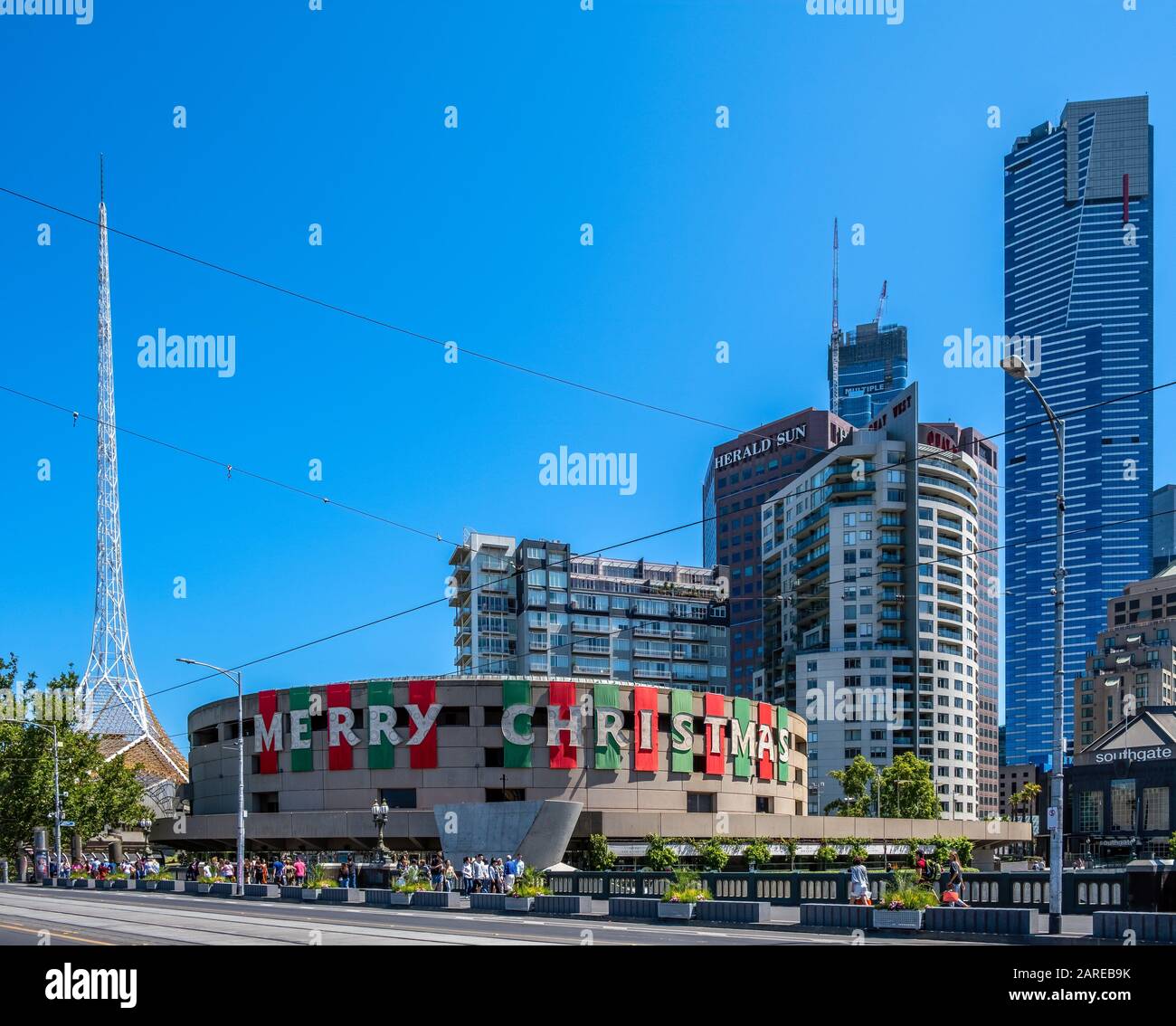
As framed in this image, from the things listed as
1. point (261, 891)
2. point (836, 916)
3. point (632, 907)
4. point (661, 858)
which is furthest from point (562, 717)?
point (836, 916)

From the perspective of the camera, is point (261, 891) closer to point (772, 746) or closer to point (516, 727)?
point (516, 727)

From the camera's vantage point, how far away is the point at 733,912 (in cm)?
3419

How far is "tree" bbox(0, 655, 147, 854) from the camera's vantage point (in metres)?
94.8

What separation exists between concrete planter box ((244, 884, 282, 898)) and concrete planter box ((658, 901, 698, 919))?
20.8 m

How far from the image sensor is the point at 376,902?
4606cm

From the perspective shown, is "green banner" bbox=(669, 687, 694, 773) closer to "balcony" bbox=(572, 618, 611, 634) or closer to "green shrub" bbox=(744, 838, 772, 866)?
"green shrub" bbox=(744, 838, 772, 866)

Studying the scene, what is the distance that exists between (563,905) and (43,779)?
224 feet

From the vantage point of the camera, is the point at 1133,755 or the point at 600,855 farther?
the point at 1133,755

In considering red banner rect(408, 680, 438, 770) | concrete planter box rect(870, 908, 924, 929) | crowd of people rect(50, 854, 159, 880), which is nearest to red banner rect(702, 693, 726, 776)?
red banner rect(408, 680, 438, 770)

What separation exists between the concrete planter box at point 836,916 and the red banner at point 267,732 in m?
63.0

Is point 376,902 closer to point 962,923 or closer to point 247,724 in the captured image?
point 962,923

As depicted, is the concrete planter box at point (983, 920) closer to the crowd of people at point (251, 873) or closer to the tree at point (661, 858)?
the crowd of people at point (251, 873)

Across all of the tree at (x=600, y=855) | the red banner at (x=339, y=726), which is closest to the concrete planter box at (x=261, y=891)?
the tree at (x=600, y=855)
